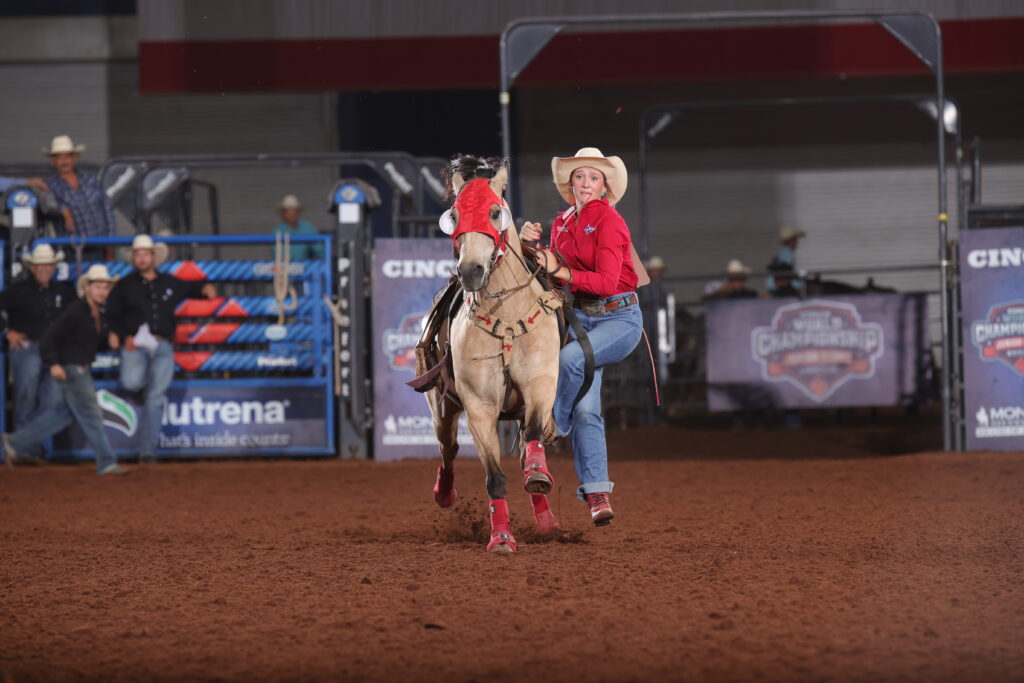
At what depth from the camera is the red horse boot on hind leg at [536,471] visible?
19.2 feet

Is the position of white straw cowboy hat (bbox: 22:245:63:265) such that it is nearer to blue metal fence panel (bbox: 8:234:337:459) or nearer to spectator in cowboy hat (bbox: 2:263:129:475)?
spectator in cowboy hat (bbox: 2:263:129:475)

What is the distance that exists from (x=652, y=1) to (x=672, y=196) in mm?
5198

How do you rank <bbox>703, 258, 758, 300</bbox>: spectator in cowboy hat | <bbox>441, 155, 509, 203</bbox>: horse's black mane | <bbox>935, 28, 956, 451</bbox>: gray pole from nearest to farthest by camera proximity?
<bbox>441, 155, 509, 203</bbox>: horse's black mane, <bbox>935, 28, 956, 451</bbox>: gray pole, <bbox>703, 258, 758, 300</bbox>: spectator in cowboy hat

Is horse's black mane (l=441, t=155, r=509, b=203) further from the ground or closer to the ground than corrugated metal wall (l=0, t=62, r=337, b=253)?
A: closer to the ground

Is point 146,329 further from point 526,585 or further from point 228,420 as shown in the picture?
point 526,585

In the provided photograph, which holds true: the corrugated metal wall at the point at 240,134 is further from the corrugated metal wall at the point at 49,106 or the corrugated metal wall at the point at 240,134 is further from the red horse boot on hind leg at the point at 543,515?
the red horse boot on hind leg at the point at 543,515

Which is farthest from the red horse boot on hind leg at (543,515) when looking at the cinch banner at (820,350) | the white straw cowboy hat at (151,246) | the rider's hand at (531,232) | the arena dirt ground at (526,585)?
the cinch banner at (820,350)

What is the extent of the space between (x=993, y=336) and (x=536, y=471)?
260 inches

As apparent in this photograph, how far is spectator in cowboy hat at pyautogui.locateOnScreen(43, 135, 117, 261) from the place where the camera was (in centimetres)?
1230

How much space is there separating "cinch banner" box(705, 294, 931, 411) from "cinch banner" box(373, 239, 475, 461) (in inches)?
127

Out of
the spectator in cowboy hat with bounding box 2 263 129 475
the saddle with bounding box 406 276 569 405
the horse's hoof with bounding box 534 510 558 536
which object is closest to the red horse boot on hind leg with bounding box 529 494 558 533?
the horse's hoof with bounding box 534 510 558 536

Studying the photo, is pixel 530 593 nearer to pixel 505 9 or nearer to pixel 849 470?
pixel 849 470

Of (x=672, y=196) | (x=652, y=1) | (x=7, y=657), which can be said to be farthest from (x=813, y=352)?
(x=7, y=657)

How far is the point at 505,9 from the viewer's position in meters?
16.2
